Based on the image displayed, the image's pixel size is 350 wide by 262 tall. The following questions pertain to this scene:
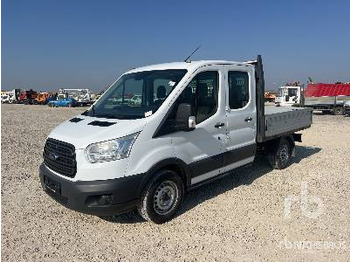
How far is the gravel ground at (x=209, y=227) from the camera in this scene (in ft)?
12.9

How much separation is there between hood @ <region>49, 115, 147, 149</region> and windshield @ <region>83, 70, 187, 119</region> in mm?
227

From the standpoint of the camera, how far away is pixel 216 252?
12.9ft

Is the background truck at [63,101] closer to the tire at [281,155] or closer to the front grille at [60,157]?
the tire at [281,155]

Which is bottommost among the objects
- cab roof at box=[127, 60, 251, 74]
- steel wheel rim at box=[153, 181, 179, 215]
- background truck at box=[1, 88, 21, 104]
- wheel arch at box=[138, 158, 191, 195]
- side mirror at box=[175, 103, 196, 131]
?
steel wheel rim at box=[153, 181, 179, 215]

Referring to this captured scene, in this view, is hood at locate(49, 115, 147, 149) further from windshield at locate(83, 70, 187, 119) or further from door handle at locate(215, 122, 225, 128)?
door handle at locate(215, 122, 225, 128)

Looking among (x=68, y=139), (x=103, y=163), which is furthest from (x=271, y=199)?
(x=68, y=139)

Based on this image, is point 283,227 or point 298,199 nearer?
point 283,227

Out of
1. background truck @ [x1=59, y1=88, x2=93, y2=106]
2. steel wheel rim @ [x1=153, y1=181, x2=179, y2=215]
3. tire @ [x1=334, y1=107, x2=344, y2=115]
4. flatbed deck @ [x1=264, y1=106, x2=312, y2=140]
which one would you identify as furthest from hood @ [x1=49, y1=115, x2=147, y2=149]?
background truck @ [x1=59, y1=88, x2=93, y2=106]

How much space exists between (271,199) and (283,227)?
1.10m

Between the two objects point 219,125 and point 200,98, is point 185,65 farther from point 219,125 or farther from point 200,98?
point 219,125

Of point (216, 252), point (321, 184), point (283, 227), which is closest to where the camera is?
point (216, 252)

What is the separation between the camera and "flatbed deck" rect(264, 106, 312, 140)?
22.3ft

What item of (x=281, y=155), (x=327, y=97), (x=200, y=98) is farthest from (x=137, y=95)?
(x=327, y=97)

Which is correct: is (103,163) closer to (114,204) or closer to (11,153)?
(114,204)
